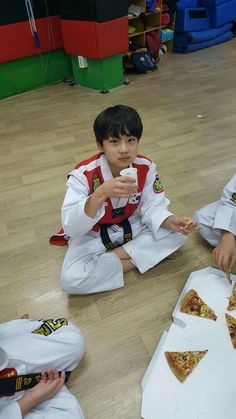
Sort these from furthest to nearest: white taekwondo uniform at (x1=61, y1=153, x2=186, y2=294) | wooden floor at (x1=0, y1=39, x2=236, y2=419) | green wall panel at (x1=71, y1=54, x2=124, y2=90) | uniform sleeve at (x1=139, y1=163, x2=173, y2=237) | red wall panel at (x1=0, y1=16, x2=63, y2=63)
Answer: green wall panel at (x1=71, y1=54, x2=124, y2=90), red wall panel at (x1=0, y1=16, x2=63, y2=63), uniform sleeve at (x1=139, y1=163, x2=173, y2=237), white taekwondo uniform at (x1=61, y1=153, x2=186, y2=294), wooden floor at (x1=0, y1=39, x2=236, y2=419)

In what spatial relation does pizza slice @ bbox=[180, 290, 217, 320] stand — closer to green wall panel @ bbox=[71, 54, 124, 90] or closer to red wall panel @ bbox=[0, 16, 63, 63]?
green wall panel @ bbox=[71, 54, 124, 90]

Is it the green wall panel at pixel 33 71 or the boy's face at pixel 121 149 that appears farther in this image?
the green wall panel at pixel 33 71

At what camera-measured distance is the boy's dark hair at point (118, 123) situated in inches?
42.0

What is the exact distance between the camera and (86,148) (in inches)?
89.0

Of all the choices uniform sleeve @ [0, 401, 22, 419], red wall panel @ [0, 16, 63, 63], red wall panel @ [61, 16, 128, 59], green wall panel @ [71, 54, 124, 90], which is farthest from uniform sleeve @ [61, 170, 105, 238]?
red wall panel @ [0, 16, 63, 63]

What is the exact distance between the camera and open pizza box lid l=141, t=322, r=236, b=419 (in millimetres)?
869

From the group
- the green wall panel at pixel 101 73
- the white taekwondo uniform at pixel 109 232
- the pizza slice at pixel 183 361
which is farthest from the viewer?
the green wall panel at pixel 101 73

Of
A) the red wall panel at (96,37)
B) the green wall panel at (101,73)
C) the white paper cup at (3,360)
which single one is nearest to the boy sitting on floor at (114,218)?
the white paper cup at (3,360)

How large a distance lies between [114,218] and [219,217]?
0.42 m

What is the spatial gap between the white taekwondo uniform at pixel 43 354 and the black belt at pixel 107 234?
368 millimetres

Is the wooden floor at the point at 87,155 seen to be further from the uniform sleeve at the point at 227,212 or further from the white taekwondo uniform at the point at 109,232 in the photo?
the uniform sleeve at the point at 227,212

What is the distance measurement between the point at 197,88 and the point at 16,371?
291 cm

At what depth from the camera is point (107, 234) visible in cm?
130

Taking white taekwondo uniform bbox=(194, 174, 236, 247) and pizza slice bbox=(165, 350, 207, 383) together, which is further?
white taekwondo uniform bbox=(194, 174, 236, 247)
